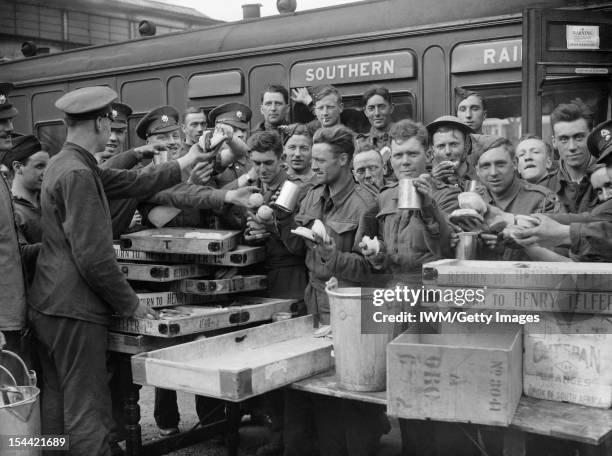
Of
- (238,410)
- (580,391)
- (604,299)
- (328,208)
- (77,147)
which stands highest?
(77,147)

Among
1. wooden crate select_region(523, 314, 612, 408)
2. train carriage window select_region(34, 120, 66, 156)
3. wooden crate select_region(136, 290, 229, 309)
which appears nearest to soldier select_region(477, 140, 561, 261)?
wooden crate select_region(523, 314, 612, 408)

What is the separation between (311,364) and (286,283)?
121 centimetres

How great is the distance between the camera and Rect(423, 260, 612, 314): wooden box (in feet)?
9.41

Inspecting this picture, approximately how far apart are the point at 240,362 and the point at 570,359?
151 centimetres

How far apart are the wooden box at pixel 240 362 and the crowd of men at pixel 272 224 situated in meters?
0.26

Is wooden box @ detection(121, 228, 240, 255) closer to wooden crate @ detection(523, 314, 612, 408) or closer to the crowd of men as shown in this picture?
the crowd of men

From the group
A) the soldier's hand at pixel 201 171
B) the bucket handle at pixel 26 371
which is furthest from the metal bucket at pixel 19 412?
the soldier's hand at pixel 201 171

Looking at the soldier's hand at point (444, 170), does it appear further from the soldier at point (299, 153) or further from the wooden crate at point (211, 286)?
the wooden crate at point (211, 286)

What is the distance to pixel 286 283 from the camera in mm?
4547

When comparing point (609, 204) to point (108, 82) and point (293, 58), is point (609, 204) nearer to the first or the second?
point (293, 58)

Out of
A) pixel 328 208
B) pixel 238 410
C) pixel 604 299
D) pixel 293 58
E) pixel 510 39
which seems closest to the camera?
pixel 604 299

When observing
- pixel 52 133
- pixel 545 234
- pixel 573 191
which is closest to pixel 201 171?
pixel 545 234

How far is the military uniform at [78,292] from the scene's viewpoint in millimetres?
3582

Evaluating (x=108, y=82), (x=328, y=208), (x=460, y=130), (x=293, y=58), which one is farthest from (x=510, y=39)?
(x=108, y=82)
